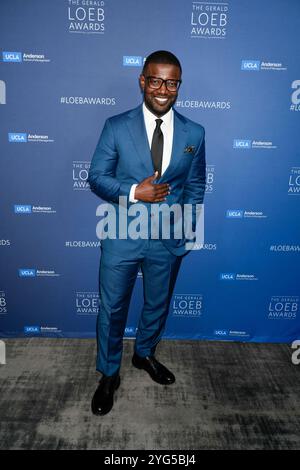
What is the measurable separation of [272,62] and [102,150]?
1458mm

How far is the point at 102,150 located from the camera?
2285 mm

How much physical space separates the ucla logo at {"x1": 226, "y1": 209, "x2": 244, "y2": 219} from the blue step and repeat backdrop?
12 mm

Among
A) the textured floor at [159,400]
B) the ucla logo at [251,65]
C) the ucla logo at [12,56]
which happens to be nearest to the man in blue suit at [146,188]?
the textured floor at [159,400]

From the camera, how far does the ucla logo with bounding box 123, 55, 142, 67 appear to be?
2.64 metres

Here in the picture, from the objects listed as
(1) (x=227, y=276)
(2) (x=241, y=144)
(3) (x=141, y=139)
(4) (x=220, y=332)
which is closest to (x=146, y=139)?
(3) (x=141, y=139)

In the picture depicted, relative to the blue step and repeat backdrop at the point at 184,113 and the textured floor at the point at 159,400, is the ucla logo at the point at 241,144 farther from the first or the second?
the textured floor at the point at 159,400

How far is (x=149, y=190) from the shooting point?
7.18 feet

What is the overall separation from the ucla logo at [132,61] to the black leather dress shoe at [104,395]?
224 centimetres

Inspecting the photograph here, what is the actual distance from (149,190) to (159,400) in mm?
1516

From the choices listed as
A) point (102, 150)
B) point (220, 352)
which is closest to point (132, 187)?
point (102, 150)

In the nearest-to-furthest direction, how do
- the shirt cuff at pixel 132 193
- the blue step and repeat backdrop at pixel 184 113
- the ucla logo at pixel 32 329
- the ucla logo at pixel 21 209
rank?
1. the shirt cuff at pixel 132 193
2. the blue step and repeat backdrop at pixel 184 113
3. the ucla logo at pixel 21 209
4. the ucla logo at pixel 32 329

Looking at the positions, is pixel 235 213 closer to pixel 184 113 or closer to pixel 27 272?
pixel 184 113

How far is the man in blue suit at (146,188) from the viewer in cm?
221

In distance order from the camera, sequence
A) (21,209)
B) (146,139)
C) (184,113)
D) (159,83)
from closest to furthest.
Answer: (159,83) → (146,139) → (184,113) → (21,209)
